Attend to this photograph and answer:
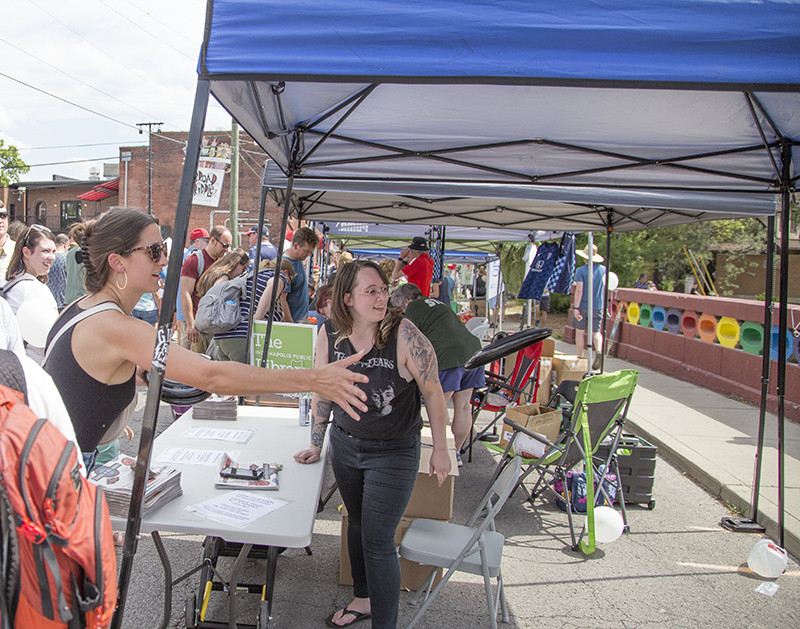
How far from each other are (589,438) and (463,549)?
5.66 feet

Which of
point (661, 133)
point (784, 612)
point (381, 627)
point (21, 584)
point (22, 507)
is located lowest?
point (784, 612)

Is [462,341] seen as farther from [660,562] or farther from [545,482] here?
[660,562]

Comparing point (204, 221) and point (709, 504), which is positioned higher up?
point (204, 221)

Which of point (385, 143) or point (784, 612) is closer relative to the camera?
point (784, 612)

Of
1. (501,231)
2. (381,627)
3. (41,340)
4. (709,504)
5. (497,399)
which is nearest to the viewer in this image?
(381,627)

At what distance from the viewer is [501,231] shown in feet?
34.4

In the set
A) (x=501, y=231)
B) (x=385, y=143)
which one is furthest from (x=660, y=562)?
(x=501, y=231)

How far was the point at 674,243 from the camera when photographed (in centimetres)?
2047

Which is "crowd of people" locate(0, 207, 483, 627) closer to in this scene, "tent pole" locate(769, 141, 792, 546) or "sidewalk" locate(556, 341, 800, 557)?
"tent pole" locate(769, 141, 792, 546)

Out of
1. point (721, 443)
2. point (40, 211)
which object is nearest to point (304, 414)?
point (721, 443)

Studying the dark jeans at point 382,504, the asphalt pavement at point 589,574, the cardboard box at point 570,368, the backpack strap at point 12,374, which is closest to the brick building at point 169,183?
the cardboard box at point 570,368

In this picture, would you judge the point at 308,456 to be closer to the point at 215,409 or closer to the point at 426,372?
the point at 426,372

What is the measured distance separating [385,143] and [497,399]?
122 inches

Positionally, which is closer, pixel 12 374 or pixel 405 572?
pixel 12 374
